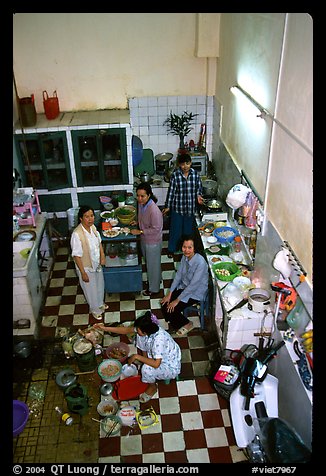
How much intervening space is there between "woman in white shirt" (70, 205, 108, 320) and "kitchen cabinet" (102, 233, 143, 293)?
178 millimetres

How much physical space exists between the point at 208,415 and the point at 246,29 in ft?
15.3

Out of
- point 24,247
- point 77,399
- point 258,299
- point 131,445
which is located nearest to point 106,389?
point 77,399

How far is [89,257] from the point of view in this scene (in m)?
5.32

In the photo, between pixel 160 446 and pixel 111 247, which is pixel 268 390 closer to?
pixel 160 446

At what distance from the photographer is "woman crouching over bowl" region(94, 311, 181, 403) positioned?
4270 mm

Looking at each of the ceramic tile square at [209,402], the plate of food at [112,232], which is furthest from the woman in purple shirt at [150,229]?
the ceramic tile square at [209,402]

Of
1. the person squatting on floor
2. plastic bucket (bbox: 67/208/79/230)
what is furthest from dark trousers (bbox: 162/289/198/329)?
plastic bucket (bbox: 67/208/79/230)

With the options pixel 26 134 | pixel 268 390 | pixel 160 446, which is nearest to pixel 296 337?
pixel 268 390

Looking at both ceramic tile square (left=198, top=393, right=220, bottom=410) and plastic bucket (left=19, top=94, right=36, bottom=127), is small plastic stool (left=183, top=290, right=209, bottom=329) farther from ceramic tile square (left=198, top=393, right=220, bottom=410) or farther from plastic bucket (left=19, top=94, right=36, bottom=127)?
plastic bucket (left=19, top=94, right=36, bottom=127)

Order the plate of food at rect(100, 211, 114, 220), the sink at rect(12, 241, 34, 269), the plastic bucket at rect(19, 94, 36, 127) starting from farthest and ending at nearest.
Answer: the plastic bucket at rect(19, 94, 36, 127)
the plate of food at rect(100, 211, 114, 220)
the sink at rect(12, 241, 34, 269)

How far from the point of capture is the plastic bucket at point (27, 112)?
680cm

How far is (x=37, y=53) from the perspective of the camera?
23.2ft

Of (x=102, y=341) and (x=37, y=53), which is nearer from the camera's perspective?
(x=102, y=341)

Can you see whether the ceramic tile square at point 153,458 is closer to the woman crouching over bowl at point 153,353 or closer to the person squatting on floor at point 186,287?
the woman crouching over bowl at point 153,353
